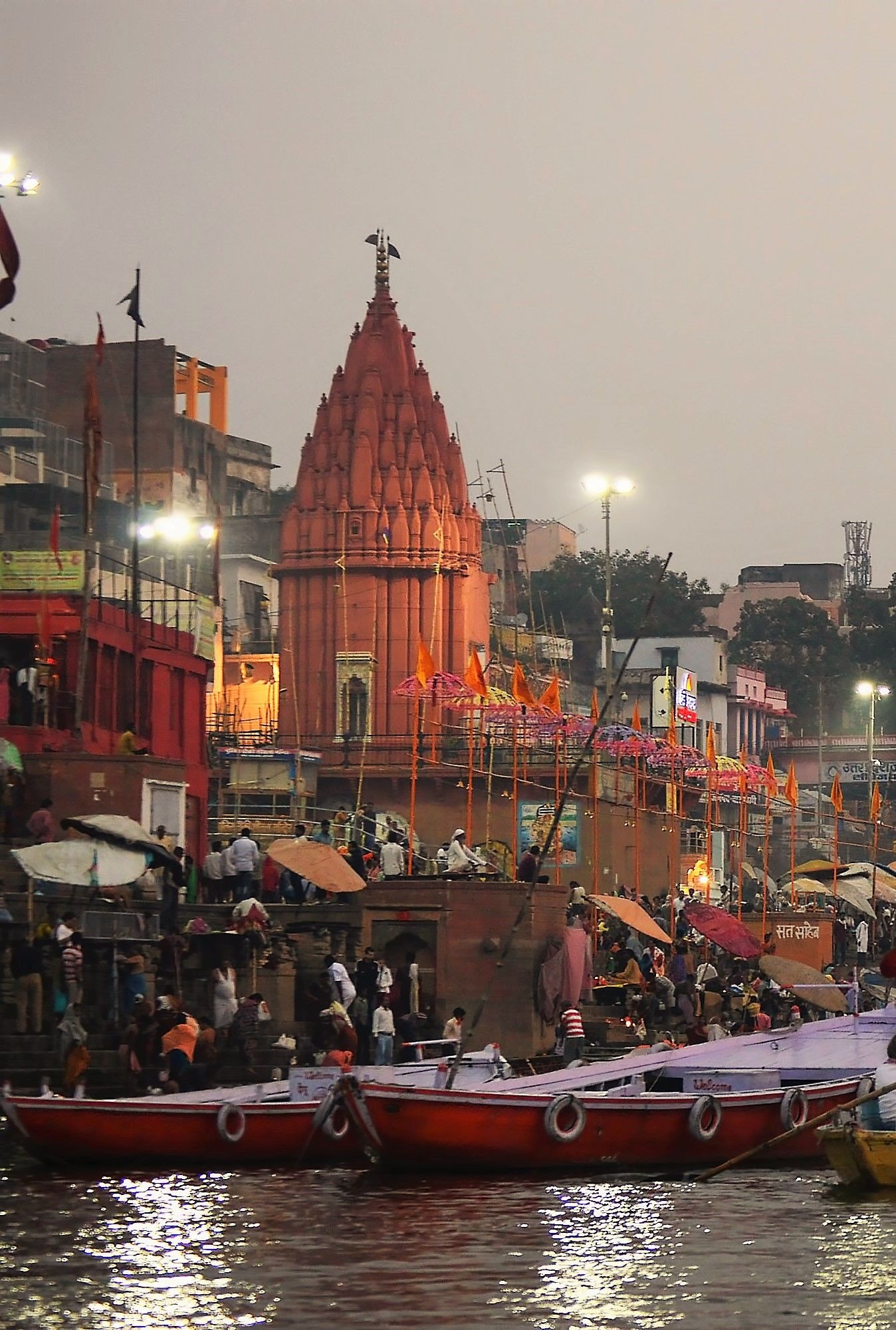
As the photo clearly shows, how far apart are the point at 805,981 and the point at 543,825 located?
20851mm

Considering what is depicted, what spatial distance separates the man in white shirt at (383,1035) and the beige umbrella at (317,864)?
6.07 ft

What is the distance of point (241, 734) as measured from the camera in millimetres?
56562

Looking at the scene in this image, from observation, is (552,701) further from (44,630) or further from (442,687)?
(44,630)

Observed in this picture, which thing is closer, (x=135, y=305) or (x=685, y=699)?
(x=135, y=305)

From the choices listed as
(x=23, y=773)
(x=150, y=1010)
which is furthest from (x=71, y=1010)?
(x=23, y=773)

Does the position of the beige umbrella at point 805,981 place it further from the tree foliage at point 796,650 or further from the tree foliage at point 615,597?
the tree foliage at point 796,650

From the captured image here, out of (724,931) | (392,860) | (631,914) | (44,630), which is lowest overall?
(724,931)

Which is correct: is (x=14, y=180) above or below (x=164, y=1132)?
above

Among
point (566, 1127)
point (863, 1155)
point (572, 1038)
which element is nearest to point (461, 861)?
point (572, 1038)

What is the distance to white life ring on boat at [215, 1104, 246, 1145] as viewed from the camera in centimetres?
2017

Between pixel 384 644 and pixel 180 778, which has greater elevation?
pixel 384 644

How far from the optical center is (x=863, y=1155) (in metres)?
19.1

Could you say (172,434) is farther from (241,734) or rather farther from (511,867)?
(511,867)

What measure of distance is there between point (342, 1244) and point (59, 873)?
8.61m
